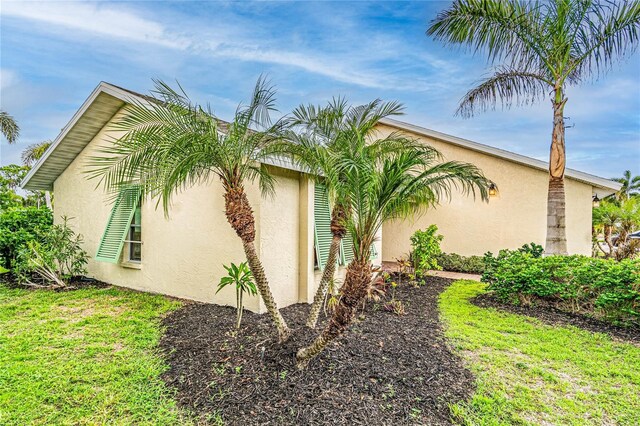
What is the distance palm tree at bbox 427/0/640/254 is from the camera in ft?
28.2

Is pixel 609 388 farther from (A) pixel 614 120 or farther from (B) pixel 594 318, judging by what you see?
(A) pixel 614 120

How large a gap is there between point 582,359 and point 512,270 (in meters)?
3.49

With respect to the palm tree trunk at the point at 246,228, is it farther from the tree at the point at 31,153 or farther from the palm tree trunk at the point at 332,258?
the tree at the point at 31,153

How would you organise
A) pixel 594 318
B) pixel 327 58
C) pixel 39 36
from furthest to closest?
pixel 327 58 → pixel 39 36 → pixel 594 318

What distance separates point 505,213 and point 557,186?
395 centimetres

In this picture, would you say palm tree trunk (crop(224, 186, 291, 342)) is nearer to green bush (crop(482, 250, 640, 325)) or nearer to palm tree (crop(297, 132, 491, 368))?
palm tree (crop(297, 132, 491, 368))

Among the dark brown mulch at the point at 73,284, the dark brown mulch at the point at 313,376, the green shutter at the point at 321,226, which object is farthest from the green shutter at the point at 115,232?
the green shutter at the point at 321,226

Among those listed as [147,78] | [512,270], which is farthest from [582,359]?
[147,78]

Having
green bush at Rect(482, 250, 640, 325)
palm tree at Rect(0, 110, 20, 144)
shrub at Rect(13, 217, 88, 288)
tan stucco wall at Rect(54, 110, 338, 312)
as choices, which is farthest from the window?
palm tree at Rect(0, 110, 20, 144)

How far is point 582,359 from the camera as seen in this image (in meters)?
5.21

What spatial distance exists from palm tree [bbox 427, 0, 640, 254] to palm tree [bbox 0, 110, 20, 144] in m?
27.8

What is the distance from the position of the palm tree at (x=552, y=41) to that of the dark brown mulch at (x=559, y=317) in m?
2.32

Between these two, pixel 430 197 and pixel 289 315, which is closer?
pixel 430 197

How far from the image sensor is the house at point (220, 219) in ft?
23.6
